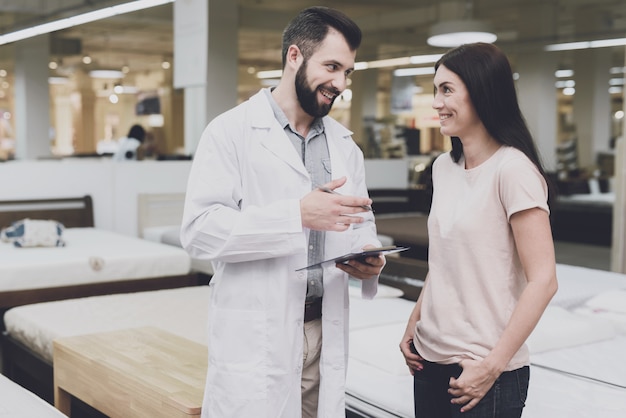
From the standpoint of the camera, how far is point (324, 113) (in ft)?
5.73

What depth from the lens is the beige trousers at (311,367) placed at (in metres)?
1.79

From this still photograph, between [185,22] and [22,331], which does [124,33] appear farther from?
[22,331]

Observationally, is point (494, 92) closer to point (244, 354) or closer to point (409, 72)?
point (244, 354)

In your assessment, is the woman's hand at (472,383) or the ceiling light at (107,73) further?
the ceiling light at (107,73)

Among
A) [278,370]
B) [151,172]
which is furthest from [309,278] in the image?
[151,172]

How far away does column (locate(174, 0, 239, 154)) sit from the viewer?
5.56 m

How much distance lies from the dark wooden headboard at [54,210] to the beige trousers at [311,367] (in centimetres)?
470

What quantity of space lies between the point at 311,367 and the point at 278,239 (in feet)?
1.34

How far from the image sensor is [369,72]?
15.3 meters

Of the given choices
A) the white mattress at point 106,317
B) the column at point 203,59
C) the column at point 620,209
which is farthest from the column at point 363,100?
the white mattress at point 106,317

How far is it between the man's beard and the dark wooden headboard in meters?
4.79

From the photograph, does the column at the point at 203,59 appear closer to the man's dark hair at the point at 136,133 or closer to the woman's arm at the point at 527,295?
the man's dark hair at the point at 136,133

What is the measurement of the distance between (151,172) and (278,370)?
202 inches

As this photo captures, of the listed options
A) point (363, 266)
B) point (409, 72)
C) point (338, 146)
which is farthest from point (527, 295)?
→ point (409, 72)
